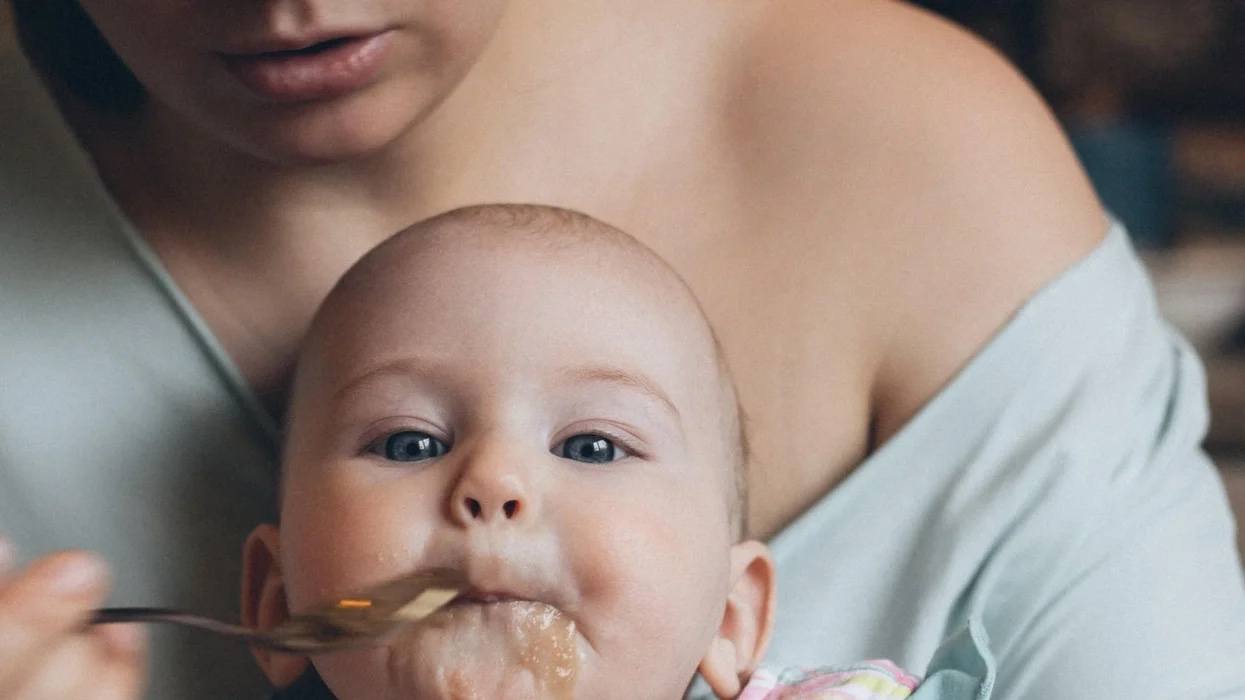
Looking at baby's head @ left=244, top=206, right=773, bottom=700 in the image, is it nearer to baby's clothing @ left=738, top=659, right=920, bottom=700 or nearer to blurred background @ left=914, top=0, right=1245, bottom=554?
baby's clothing @ left=738, top=659, right=920, bottom=700

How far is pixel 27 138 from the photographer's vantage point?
1124mm

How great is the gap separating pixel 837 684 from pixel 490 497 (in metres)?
0.30

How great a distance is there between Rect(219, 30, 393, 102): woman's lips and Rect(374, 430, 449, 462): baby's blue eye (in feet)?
0.70

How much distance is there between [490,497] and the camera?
0.85m

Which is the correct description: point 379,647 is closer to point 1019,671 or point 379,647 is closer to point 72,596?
point 72,596

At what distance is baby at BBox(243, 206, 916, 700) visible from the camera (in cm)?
85

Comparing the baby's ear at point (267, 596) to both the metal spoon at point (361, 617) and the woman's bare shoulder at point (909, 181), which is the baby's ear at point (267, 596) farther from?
the woman's bare shoulder at point (909, 181)

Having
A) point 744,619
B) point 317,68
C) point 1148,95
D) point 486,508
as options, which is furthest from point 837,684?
point 1148,95

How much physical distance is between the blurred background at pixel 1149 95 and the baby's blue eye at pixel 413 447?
2.24 metres

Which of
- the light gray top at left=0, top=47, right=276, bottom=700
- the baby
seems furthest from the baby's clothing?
the light gray top at left=0, top=47, right=276, bottom=700

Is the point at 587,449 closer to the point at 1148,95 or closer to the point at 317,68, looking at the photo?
the point at 317,68

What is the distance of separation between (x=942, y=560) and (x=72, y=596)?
0.65 meters

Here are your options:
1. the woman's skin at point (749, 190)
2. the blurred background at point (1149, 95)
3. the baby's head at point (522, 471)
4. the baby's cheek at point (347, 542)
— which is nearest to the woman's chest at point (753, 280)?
the woman's skin at point (749, 190)

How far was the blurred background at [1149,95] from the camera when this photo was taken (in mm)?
2990
